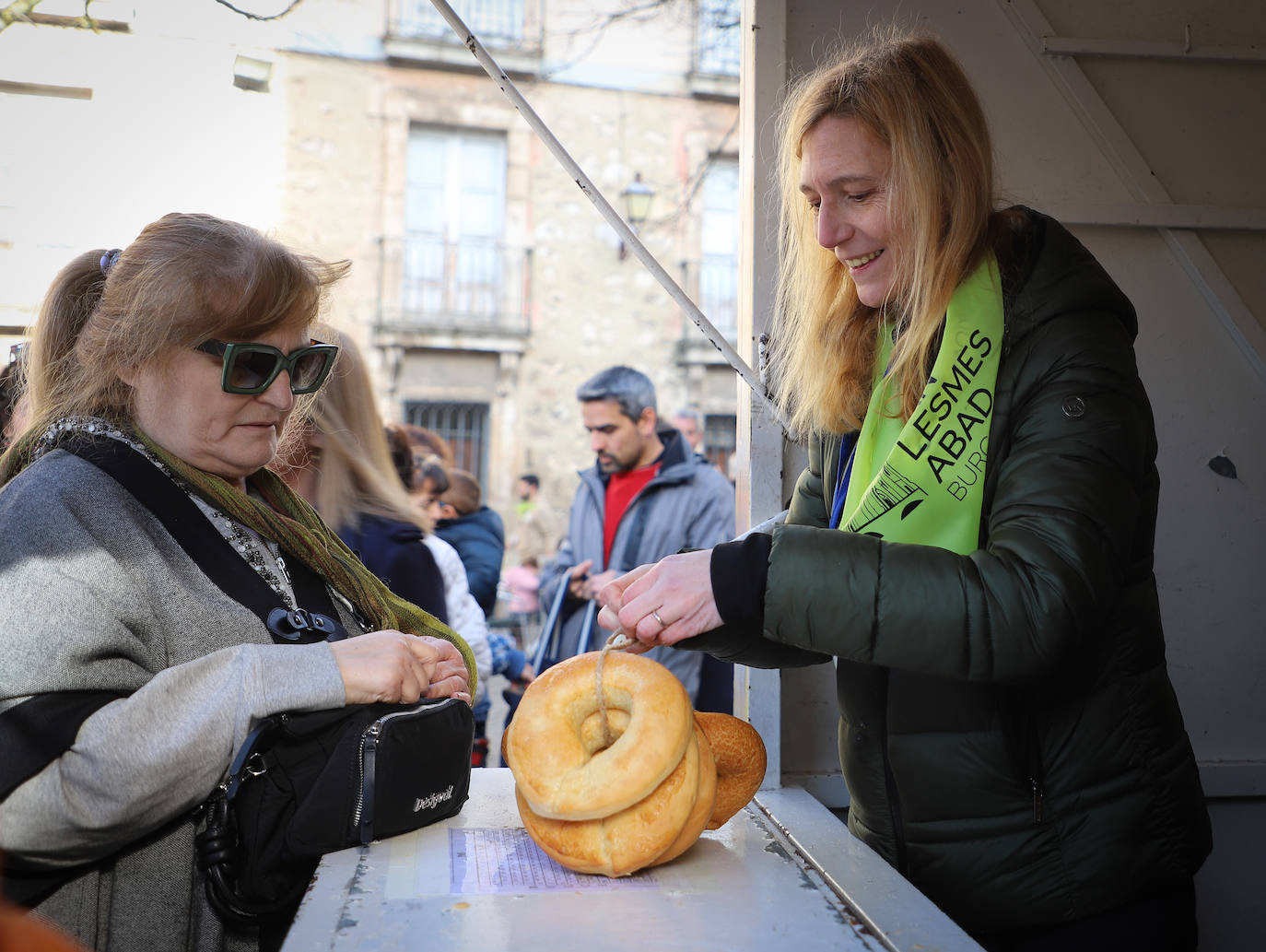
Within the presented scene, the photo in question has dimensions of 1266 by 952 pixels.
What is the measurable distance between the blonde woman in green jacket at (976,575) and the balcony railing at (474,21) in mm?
15226

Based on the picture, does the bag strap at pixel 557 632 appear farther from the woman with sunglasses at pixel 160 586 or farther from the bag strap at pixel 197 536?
the bag strap at pixel 197 536

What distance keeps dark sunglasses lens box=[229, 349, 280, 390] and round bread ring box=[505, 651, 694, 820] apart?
73 cm

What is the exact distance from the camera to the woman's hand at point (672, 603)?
1.40 metres

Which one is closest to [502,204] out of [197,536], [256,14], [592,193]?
[256,14]

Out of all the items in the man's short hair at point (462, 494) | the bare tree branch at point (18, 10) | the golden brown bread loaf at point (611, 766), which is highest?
the bare tree branch at point (18, 10)

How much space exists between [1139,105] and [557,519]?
13581 mm

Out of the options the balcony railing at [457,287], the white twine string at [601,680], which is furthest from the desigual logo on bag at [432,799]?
the balcony railing at [457,287]

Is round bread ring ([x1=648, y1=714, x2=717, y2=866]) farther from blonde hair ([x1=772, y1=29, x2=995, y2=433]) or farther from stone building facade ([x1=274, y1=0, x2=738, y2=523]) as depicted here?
stone building facade ([x1=274, y1=0, x2=738, y2=523])

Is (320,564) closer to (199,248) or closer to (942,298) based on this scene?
(199,248)

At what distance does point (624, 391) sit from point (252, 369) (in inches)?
122

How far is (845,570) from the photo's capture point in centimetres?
135

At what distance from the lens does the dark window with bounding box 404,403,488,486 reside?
653 inches

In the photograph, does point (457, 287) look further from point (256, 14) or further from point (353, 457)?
point (353, 457)

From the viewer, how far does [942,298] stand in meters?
1.59
